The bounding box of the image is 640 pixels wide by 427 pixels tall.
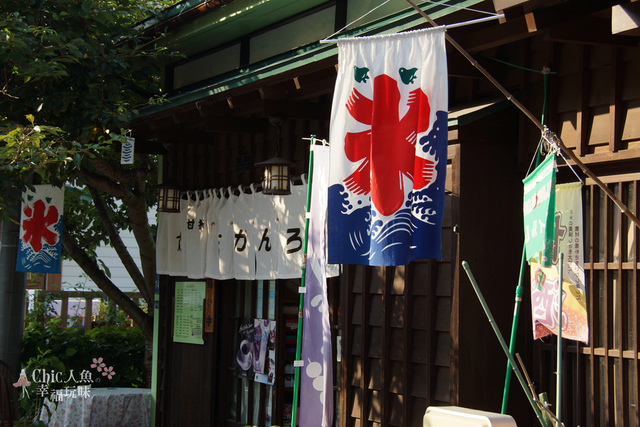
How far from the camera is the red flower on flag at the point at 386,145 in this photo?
17.0 ft

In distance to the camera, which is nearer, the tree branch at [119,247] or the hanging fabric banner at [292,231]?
the hanging fabric banner at [292,231]

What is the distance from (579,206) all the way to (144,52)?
6.68 metres

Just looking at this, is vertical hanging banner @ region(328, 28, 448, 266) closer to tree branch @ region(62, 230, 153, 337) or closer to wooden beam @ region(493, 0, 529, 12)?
wooden beam @ region(493, 0, 529, 12)

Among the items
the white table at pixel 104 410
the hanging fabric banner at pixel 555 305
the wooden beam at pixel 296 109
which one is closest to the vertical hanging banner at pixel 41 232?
the white table at pixel 104 410

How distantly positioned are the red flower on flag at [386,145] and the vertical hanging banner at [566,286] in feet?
3.81

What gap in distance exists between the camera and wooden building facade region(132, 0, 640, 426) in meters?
5.52

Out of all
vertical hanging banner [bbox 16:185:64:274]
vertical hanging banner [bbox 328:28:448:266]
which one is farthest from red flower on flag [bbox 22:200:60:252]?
vertical hanging banner [bbox 328:28:448:266]

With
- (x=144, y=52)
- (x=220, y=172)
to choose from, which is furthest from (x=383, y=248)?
(x=144, y=52)

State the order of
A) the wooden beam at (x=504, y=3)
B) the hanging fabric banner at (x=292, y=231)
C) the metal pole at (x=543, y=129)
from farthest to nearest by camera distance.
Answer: the hanging fabric banner at (x=292, y=231) → the wooden beam at (x=504, y=3) → the metal pole at (x=543, y=129)

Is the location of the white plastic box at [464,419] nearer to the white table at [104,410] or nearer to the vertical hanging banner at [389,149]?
the vertical hanging banner at [389,149]

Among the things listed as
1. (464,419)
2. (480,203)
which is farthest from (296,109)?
(464,419)

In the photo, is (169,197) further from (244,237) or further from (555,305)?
(555,305)

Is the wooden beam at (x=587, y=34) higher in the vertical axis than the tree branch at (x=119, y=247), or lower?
higher

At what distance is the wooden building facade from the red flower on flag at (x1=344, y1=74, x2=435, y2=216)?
82 cm
